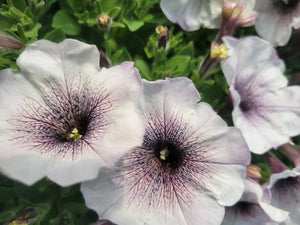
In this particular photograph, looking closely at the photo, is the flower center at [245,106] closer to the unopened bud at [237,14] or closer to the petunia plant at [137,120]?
the petunia plant at [137,120]

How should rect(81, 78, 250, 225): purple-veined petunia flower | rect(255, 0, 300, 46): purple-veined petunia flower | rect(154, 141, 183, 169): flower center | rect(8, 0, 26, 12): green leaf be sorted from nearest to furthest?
1. rect(81, 78, 250, 225): purple-veined petunia flower
2. rect(154, 141, 183, 169): flower center
3. rect(8, 0, 26, 12): green leaf
4. rect(255, 0, 300, 46): purple-veined petunia flower

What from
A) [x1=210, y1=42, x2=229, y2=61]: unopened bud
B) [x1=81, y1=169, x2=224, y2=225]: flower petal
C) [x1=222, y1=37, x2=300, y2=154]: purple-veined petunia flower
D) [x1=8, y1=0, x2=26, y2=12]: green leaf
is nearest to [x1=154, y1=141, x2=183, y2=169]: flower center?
[x1=81, y1=169, x2=224, y2=225]: flower petal

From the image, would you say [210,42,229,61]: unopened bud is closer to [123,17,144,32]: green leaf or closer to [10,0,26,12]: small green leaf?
[123,17,144,32]: green leaf

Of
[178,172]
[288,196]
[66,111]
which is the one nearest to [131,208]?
[178,172]

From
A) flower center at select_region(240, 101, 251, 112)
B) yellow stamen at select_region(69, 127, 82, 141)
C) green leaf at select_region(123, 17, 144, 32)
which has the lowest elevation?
flower center at select_region(240, 101, 251, 112)

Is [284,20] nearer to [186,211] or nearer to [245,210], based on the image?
[245,210]

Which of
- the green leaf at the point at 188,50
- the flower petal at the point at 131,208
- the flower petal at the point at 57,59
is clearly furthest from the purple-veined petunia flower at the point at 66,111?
the green leaf at the point at 188,50

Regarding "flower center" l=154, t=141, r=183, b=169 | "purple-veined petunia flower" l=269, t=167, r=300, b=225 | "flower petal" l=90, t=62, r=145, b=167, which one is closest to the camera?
"flower petal" l=90, t=62, r=145, b=167

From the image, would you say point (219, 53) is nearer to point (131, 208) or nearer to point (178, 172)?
point (178, 172)
